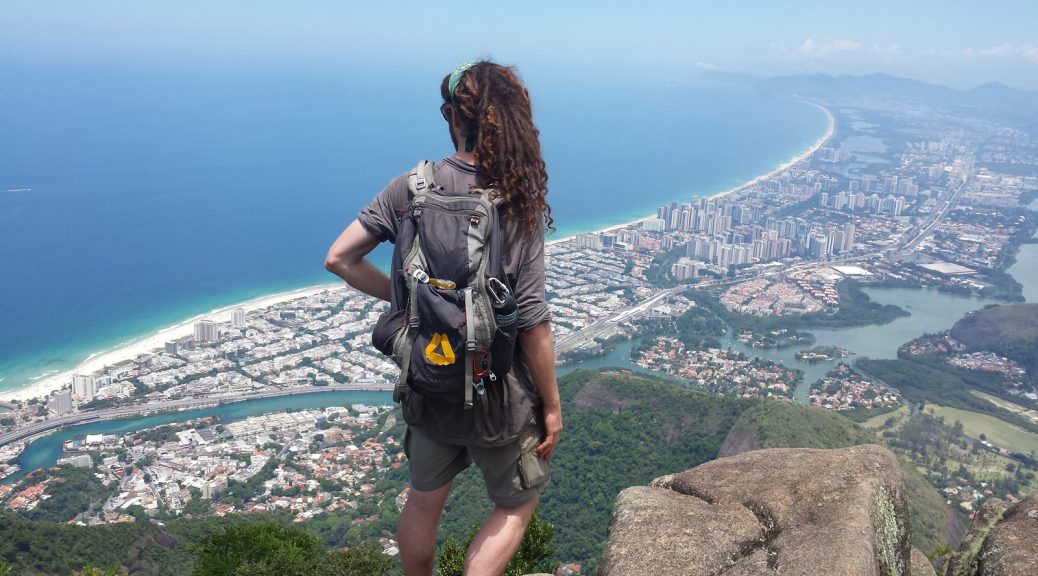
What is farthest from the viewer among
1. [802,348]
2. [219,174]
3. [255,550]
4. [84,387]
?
[219,174]

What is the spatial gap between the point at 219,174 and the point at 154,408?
3208cm

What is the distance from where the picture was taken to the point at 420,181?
1.66m

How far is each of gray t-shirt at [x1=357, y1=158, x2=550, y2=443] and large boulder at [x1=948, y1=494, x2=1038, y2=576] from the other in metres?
1.34

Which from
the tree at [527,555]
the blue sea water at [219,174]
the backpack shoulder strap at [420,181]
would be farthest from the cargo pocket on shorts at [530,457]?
the blue sea water at [219,174]

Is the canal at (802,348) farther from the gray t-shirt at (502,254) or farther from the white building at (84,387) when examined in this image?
the gray t-shirt at (502,254)

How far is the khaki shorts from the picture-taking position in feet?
5.88

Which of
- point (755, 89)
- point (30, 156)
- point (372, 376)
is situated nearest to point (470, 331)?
point (372, 376)

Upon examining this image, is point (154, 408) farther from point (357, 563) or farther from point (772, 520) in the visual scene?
point (772, 520)

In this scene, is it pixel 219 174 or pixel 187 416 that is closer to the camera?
pixel 187 416

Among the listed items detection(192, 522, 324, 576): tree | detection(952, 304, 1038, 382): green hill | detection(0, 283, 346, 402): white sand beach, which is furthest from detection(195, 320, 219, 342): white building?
detection(952, 304, 1038, 382): green hill

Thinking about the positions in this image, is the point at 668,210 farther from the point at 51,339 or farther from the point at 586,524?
the point at 586,524

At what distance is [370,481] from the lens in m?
13.4

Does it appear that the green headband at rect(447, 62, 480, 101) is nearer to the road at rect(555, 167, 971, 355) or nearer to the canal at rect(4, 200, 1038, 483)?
the canal at rect(4, 200, 1038, 483)

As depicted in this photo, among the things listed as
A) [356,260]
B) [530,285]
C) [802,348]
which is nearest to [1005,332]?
[802,348]
